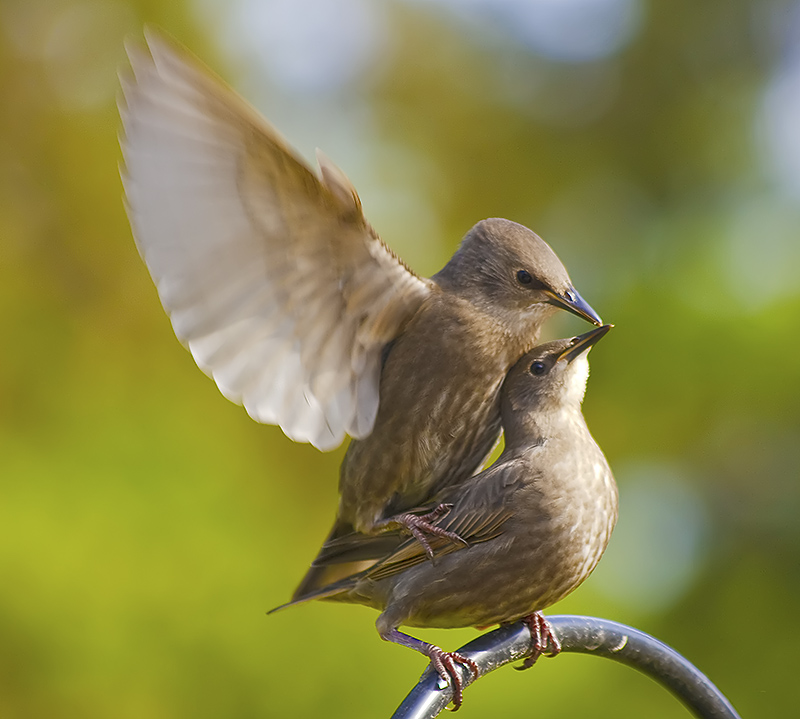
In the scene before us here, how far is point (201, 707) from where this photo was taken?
12.5 ft

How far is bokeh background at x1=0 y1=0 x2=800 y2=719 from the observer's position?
3818 mm

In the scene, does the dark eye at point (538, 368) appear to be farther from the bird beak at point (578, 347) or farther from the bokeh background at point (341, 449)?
the bokeh background at point (341, 449)

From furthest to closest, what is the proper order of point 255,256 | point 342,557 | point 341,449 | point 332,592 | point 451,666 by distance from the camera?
point 341,449 → point 342,557 → point 332,592 → point 255,256 → point 451,666

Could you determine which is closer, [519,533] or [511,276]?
[519,533]

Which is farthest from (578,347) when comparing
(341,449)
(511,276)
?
(341,449)

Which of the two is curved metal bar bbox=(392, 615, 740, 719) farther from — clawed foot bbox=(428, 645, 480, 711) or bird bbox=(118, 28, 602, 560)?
bird bbox=(118, 28, 602, 560)

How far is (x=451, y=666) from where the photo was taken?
170 centimetres

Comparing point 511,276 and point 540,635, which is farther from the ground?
point 511,276

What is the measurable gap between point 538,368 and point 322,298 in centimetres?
45

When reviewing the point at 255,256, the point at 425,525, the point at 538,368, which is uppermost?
the point at 255,256

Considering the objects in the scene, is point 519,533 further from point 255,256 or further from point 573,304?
point 255,256

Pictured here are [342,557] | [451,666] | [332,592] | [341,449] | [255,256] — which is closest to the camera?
[451,666]

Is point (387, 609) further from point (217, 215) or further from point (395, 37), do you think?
point (395, 37)

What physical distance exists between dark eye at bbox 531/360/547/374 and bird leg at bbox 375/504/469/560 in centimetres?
31
